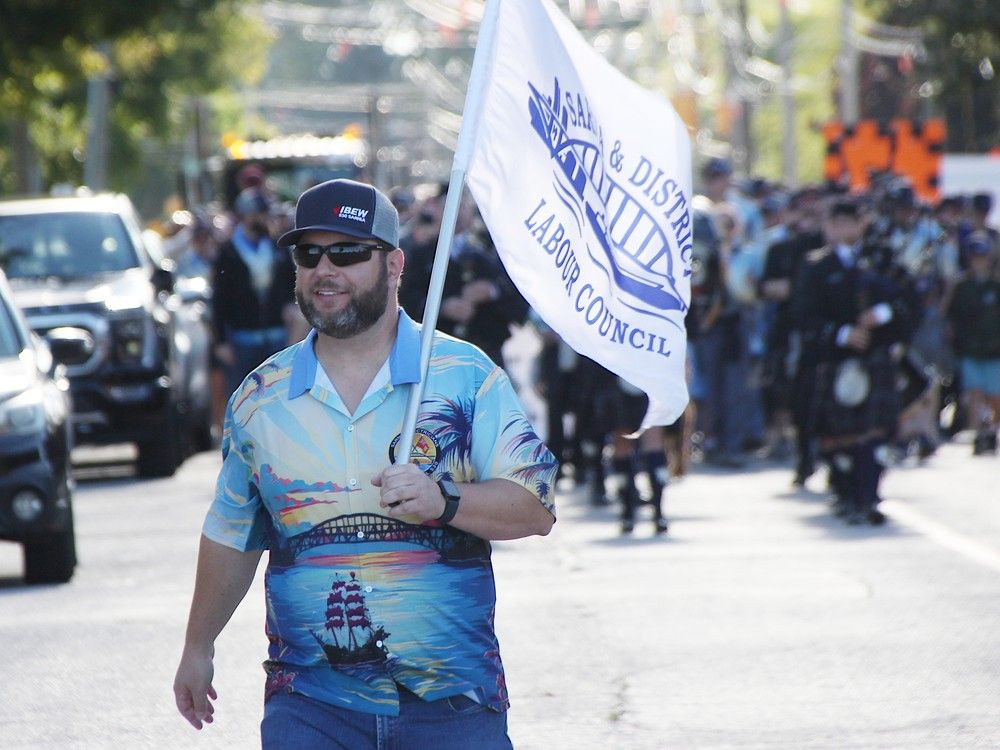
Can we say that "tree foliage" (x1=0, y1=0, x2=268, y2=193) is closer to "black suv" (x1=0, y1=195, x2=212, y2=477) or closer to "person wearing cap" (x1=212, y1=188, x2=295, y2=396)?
"black suv" (x1=0, y1=195, x2=212, y2=477)

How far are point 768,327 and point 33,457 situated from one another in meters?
9.04

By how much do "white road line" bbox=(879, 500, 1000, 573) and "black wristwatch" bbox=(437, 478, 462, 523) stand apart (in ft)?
24.1

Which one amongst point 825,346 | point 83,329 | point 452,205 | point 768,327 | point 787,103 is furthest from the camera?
point 787,103

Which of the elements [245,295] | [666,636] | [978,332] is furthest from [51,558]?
[978,332]

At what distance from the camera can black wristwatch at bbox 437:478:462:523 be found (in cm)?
447

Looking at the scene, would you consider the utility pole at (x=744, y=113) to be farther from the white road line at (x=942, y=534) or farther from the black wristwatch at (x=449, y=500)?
the black wristwatch at (x=449, y=500)

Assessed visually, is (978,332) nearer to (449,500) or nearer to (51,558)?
(51,558)

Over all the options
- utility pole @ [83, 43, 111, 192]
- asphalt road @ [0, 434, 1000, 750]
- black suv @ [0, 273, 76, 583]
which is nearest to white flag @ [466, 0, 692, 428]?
asphalt road @ [0, 434, 1000, 750]

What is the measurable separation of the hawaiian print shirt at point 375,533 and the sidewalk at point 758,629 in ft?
9.58

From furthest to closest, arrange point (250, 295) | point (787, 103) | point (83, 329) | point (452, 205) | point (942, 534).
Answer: point (787, 103), point (83, 329), point (250, 295), point (942, 534), point (452, 205)

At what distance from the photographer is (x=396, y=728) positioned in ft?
14.8

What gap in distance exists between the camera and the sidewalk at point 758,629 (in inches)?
302

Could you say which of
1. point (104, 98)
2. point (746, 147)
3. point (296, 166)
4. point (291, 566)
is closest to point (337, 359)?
point (291, 566)

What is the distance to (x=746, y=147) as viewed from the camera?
A: 61719mm
